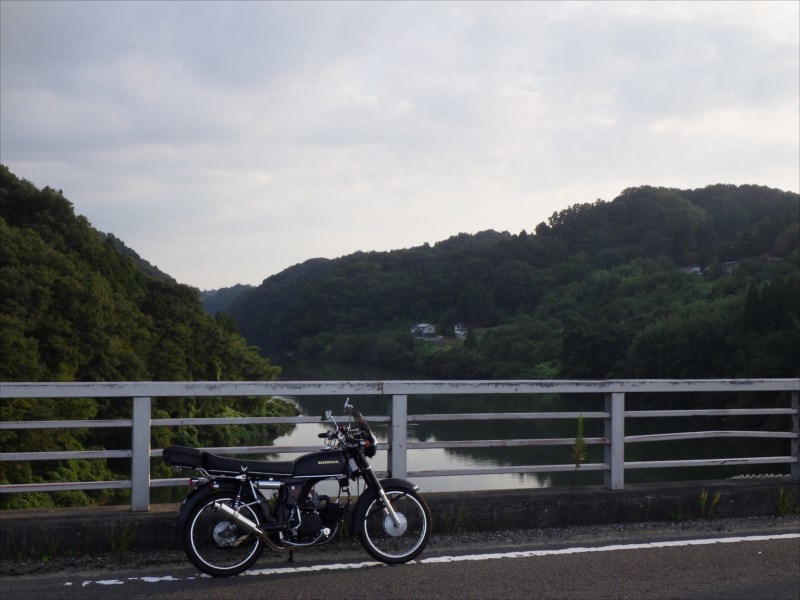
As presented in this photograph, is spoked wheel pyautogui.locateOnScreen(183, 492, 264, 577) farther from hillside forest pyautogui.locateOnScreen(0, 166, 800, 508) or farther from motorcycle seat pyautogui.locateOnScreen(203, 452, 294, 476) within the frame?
hillside forest pyautogui.locateOnScreen(0, 166, 800, 508)

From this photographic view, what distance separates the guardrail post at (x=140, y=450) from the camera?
5680mm

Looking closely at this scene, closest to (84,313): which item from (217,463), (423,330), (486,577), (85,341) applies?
(85,341)

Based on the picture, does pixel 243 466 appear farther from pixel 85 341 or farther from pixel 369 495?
pixel 85 341

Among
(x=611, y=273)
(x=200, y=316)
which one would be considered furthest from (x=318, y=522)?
(x=611, y=273)

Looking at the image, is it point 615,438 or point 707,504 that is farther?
point 707,504

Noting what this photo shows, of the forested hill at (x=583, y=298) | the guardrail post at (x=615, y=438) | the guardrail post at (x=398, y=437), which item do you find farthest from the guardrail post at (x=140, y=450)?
the forested hill at (x=583, y=298)

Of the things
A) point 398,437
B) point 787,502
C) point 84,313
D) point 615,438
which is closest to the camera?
point 398,437

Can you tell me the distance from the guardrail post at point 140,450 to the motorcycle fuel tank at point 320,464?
109 centimetres

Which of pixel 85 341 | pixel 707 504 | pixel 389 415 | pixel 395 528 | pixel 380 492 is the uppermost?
pixel 85 341

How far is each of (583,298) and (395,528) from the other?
98358 millimetres

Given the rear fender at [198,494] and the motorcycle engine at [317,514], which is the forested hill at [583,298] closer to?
the motorcycle engine at [317,514]

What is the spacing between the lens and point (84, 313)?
36.9 meters

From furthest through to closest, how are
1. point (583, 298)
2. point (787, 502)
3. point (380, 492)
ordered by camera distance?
1. point (583, 298)
2. point (787, 502)
3. point (380, 492)

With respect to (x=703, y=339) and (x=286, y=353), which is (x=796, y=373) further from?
(x=286, y=353)
